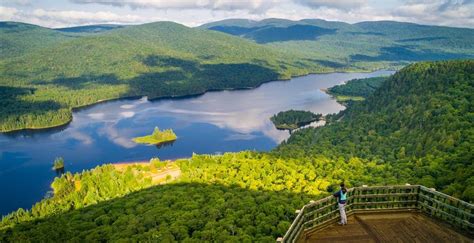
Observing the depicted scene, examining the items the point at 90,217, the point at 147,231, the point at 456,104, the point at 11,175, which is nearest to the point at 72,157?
the point at 11,175

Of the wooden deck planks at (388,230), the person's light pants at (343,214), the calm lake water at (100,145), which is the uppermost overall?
the person's light pants at (343,214)

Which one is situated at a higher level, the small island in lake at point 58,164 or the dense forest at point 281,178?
the dense forest at point 281,178

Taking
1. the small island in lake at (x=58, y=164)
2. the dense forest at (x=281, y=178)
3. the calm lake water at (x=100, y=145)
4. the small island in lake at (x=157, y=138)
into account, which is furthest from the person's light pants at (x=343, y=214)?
the small island in lake at (x=157, y=138)

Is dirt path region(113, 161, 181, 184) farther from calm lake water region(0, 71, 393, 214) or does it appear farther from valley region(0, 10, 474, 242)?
calm lake water region(0, 71, 393, 214)

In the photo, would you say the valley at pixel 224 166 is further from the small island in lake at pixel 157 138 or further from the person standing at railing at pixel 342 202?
the person standing at railing at pixel 342 202

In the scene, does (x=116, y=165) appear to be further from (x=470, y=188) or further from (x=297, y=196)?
(x=470, y=188)

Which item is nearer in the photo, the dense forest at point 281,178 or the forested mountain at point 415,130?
the dense forest at point 281,178

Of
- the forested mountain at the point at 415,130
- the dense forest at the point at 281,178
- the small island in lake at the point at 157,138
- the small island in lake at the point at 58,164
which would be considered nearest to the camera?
the dense forest at the point at 281,178

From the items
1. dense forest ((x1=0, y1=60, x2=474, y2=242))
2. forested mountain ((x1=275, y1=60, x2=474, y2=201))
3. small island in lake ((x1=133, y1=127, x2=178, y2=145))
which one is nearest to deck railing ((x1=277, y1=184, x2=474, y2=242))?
dense forest ((x1=0, y1=60, x2=474, y2=242))
